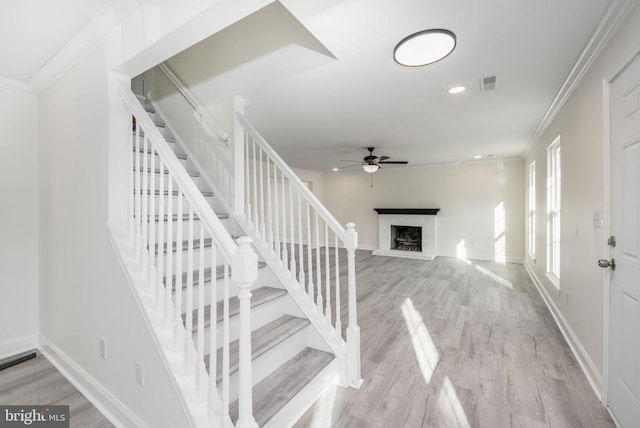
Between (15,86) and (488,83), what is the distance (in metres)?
4.24

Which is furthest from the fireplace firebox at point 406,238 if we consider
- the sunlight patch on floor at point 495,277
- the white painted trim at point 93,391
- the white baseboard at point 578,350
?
the white painted trim at point 93,391

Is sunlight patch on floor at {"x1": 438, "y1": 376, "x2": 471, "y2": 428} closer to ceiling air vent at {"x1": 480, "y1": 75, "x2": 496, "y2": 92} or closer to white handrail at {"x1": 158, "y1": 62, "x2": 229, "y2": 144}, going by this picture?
ceiling air vent at {"x1": 480, "y1": 75, "x2": 496, "y2": 92}

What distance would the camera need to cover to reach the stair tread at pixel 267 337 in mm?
1677

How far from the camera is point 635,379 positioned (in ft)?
4.88

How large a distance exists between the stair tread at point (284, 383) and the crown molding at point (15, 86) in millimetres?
3227

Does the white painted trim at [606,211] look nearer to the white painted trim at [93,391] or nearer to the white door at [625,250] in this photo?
the white door at [625,250]

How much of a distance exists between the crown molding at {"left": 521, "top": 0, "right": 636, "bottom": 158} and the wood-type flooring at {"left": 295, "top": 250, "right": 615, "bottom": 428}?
2.37 m

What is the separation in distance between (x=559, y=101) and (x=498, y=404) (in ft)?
9.62

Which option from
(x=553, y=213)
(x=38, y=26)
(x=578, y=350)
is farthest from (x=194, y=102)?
(x=553, y=213)

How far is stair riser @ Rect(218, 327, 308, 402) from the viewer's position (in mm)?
1593

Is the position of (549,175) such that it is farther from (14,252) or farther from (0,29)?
(14,252)

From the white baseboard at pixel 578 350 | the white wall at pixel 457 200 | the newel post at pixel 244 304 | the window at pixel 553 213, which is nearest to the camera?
the newel post at pixel 244 304

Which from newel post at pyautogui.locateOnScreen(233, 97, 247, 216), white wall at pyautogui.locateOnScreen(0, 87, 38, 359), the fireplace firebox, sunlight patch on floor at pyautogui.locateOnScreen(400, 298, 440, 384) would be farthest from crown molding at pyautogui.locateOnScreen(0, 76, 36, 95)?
the fireplace firebox

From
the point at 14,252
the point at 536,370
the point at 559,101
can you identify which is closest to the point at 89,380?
the point at 14,252
